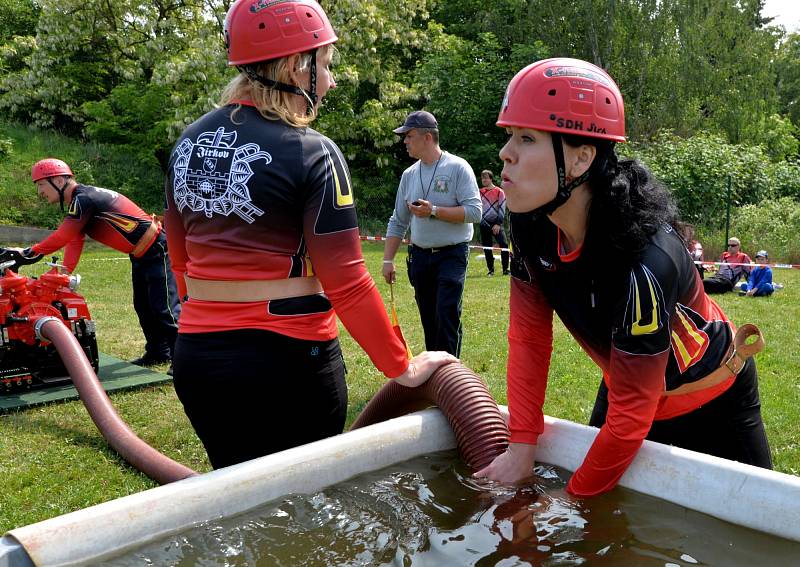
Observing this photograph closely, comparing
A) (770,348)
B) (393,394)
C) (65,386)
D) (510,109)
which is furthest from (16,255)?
(770,348)

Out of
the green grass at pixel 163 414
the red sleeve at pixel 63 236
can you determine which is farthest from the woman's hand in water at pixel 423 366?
the red sleeve at pixel 63 236

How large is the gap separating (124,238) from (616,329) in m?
6.25

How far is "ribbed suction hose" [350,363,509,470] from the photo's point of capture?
299 cm

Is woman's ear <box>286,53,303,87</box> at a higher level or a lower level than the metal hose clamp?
higher

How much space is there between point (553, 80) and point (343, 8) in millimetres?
22931

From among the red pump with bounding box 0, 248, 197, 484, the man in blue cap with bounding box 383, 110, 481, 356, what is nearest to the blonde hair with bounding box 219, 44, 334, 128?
the man in blue cap with bounding box 383, 110, 481, 356

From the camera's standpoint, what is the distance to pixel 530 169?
223 centimetres

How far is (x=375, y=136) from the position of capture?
82.9ft

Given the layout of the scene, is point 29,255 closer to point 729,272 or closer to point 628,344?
point 628,344

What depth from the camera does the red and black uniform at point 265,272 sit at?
7.98 feet

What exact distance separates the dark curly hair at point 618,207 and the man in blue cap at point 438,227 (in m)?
3.75

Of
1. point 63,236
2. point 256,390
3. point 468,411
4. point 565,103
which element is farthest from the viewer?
point 63,236

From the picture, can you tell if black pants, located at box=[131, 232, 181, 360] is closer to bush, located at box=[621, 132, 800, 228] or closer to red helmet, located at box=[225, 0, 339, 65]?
red helmet, located at box=[225, 0, 339, 65]

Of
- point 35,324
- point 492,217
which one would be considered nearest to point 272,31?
point 35,324
